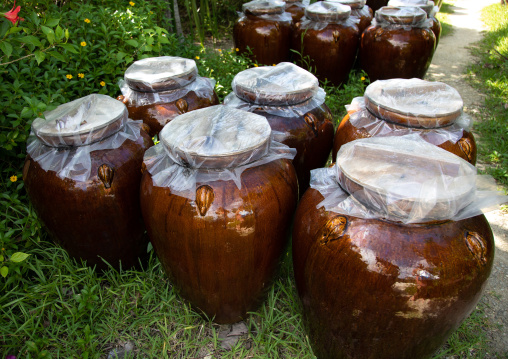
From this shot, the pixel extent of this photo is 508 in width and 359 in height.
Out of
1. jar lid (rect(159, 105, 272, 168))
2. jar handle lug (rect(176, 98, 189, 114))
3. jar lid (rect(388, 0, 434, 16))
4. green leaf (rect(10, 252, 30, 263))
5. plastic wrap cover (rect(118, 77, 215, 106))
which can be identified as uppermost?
jar lid (rect(159, 105, 272, 168))

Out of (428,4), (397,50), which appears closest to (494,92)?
(428,4)

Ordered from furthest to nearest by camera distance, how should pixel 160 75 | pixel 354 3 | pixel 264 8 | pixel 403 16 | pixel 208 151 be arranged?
pixel 354 3 → pixel 264 8 → pixel 403 16 → pixel 160 75 → pixel 208 151

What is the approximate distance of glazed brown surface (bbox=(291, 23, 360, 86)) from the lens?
3752mm

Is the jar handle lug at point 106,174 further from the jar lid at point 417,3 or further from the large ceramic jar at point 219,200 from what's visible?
the jar lid at point 417,3

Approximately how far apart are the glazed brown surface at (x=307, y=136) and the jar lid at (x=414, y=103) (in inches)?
11.0

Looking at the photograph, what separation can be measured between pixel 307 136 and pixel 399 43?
2.13m

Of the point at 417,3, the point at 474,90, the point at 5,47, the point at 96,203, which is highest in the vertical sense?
the point at 5,47

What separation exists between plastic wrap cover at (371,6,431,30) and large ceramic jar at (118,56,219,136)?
2187mm

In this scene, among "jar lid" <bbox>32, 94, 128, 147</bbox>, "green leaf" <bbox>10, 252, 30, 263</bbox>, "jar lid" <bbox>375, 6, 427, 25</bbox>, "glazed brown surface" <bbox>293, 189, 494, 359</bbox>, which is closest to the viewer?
"glazed brown surface" <bbox>293, 189, 494, 359</bbox>

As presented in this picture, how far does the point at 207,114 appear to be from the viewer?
68.5 inches

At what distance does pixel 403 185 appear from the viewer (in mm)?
1295

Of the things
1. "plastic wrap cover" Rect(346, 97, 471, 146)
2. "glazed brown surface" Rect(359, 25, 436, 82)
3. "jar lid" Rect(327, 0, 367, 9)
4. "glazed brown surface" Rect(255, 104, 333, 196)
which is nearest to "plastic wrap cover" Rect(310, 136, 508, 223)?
"plastic wrap cover" Rect(346, 97, 471, 146)

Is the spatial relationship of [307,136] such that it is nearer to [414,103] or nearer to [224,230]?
[414,103]

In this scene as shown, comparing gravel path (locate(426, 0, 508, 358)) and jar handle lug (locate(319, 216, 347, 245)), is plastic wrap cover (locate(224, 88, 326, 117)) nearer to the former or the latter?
jar handle lug (locate(319, 216, 347, 245))
